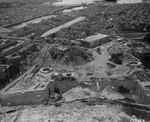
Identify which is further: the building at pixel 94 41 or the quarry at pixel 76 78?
the building at pixel 94 41

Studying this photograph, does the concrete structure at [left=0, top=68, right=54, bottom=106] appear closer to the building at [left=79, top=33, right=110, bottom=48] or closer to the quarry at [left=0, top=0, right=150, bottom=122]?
the quarry at [left=0, top=0, right=150, bottom=122]

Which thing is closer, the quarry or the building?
the quarry

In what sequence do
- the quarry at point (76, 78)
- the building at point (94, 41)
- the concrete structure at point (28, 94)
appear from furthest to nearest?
the building at point (94, 41) < the concrete structure at point (28, 94) < the quarry at point (76, 78)

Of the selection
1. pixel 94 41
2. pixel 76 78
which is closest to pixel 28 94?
pixel 76 78

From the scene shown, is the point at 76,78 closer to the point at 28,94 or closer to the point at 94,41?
the point at 28,94

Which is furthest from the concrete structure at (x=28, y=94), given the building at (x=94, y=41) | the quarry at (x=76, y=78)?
the building at (x=94, y=41)

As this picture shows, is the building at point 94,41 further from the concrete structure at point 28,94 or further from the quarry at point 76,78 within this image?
the concrete structure at point 28,94

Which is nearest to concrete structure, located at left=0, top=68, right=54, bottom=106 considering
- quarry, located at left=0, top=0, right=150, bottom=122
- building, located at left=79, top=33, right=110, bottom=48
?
quarry, located at left=0, top=0, right=150, bottom=122

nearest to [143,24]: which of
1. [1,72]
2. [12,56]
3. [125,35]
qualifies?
[125,35]

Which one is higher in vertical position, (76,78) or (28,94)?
(76,78)

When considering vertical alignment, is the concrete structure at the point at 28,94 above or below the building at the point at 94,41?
below

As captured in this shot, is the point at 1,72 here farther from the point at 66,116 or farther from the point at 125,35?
the point at 125,35
